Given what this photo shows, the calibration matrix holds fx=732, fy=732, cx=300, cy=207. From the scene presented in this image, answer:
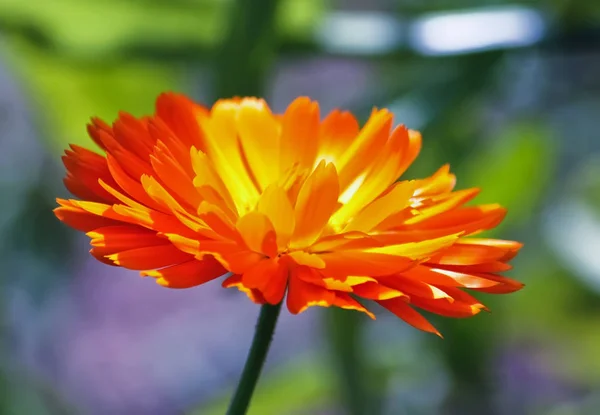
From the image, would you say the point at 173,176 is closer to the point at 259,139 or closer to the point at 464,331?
the point at 259,139

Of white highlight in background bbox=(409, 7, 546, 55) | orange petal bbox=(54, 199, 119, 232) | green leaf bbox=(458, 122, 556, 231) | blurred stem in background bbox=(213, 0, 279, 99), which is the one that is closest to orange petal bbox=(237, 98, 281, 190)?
orange petal bbox=(54, 199, 119, 232)

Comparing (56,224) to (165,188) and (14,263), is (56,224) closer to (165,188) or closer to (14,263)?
(14,263)

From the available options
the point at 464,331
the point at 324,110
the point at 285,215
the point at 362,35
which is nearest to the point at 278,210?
the point at 285,215

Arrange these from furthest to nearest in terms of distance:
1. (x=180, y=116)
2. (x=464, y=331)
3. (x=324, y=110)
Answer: (x=324, y=110), (x=464, y=331), (x=180, y=116)

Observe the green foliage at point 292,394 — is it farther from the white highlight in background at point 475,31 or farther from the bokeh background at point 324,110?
the white highlight in background at point 475,31

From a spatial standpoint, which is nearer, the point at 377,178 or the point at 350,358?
the point at 377,178

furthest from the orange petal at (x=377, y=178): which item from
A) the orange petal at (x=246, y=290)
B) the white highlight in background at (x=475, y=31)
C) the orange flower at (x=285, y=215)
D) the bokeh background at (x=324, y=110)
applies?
the white highlight in background at (x=475, y=31)
